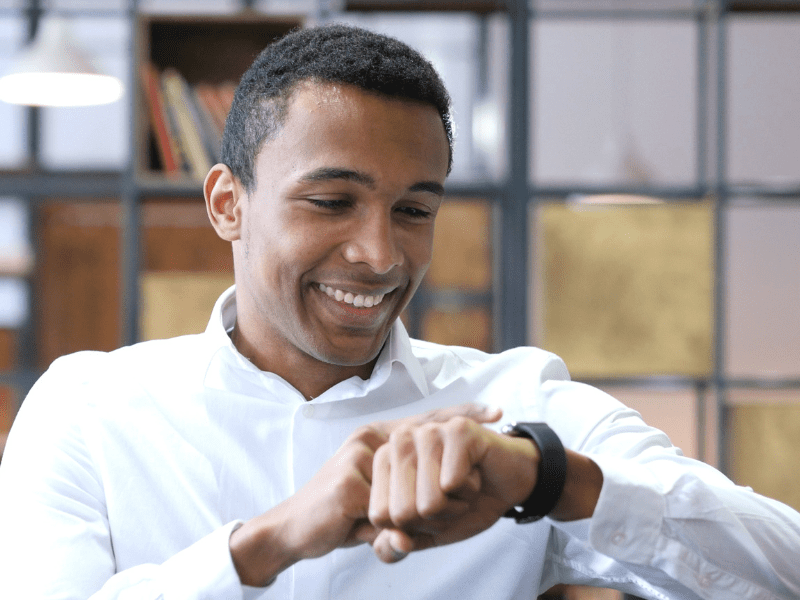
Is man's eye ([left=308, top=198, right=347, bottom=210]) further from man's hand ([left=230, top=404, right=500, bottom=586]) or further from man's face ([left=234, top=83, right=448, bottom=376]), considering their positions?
man's hand ([left=230, top=404, right=500, bottom=586])

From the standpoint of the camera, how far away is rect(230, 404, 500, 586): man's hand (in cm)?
87

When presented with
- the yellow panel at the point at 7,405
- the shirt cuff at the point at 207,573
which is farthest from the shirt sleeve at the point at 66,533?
the yellow panel at the point at 7,405

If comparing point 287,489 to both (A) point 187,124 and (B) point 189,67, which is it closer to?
(A) point 187,124

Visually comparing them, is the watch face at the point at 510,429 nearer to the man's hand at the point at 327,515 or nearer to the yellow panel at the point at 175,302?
the man's hand at the point at 327,515

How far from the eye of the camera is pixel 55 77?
2.82 metres

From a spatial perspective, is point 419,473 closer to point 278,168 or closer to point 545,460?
point 545,460

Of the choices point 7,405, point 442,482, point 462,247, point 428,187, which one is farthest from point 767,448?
point 7,405

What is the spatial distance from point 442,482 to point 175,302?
Result: 221 centimetres

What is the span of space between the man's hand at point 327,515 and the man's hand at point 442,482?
20 mm

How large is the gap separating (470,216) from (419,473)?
87.4 inches

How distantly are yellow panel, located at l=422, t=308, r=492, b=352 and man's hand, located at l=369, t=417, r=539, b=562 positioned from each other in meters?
2.07

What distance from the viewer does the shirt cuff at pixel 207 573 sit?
0.91 m

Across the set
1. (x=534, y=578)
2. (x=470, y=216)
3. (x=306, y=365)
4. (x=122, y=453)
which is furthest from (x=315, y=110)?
(x=470, y=216)

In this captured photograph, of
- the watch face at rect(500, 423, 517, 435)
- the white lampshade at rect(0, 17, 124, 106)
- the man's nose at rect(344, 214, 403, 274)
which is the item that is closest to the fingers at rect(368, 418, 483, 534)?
the watch face at rect(500, 423, 517, 435)
